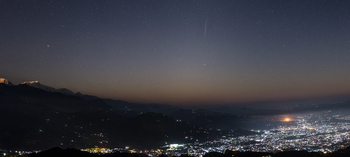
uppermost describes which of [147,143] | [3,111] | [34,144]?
[3,111]

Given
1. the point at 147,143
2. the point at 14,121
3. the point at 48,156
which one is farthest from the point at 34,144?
the point at 48,156

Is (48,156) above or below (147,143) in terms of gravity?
above

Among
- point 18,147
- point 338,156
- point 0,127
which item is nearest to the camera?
point 338,156

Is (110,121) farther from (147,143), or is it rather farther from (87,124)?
(147,143)

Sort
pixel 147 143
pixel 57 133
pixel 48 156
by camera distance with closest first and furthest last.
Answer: pixel 48 156 < pixel 57 133 < pixel 147 143

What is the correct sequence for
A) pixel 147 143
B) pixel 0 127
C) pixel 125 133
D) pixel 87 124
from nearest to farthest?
pixel 0 127 < pixel 147 143 < pixel 125 133 < pixel 87 124

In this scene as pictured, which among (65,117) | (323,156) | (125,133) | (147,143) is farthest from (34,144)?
(323,156)

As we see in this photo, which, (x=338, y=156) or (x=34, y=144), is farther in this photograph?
(x=34, y=144)

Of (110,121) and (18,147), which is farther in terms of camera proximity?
(110,121)

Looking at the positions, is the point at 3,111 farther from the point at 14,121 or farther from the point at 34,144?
the point at 34,144
